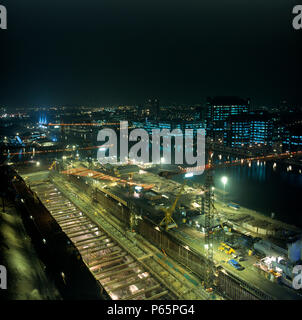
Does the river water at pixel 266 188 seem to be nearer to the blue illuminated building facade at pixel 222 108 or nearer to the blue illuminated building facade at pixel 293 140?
the blue illuminated building facade at pixel 293 140

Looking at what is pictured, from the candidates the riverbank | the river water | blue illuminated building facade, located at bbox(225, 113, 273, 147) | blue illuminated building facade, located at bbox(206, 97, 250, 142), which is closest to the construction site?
the riverbank

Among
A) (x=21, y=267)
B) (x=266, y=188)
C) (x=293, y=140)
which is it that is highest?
(x=293, y=140)

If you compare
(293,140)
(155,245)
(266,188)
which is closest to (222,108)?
(293,140)

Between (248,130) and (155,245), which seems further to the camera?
(248,130)

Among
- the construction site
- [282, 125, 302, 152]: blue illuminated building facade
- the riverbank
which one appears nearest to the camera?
the riverbank

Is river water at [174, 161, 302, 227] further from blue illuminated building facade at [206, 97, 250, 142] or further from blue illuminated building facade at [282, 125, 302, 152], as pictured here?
blue illuminated building facade at [206, 97, 250, 142]

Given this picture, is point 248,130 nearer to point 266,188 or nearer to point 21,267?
point 266,188

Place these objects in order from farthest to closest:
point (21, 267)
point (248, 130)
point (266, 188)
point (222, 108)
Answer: point (222, 108) → point (248, 130) → point (266, 188) → point (21, 267)
